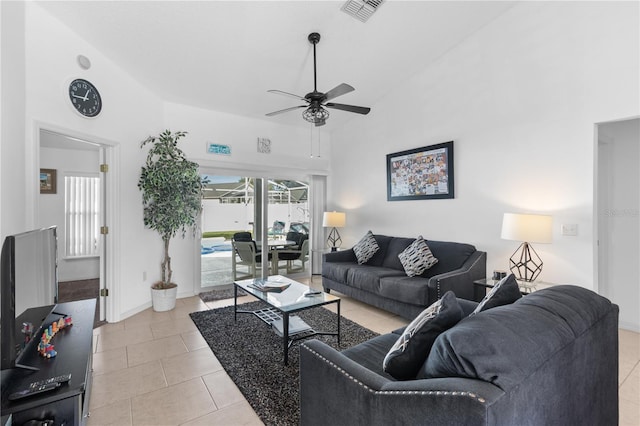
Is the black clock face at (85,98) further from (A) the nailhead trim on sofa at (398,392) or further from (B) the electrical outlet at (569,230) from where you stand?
(B) the electrical outlet at (569,230)

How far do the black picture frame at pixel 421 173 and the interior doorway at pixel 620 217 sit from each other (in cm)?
157

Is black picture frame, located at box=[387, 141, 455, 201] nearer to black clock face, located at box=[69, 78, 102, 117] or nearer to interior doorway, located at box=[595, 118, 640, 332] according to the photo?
interior doorway, located at box=[595, 118, 640, 332]

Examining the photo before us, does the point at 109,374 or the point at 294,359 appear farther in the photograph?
the point at 294,359

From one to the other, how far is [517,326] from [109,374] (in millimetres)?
2938

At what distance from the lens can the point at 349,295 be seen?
438 cm

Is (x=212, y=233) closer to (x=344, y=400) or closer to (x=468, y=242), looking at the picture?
(x=468, y=242)

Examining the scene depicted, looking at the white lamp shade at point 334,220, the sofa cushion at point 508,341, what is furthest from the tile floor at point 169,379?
the white lamp shade at point 334,220

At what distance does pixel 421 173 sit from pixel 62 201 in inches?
243

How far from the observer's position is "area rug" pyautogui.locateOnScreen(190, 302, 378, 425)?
2.11m

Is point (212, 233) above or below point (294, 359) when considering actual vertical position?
above

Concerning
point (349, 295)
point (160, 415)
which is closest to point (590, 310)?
point (160, 415)

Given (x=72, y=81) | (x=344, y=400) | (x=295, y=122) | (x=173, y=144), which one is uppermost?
(x=295, y=122)

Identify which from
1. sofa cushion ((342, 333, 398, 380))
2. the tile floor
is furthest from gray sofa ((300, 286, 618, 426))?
the tile floor

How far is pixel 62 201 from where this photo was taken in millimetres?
5465
